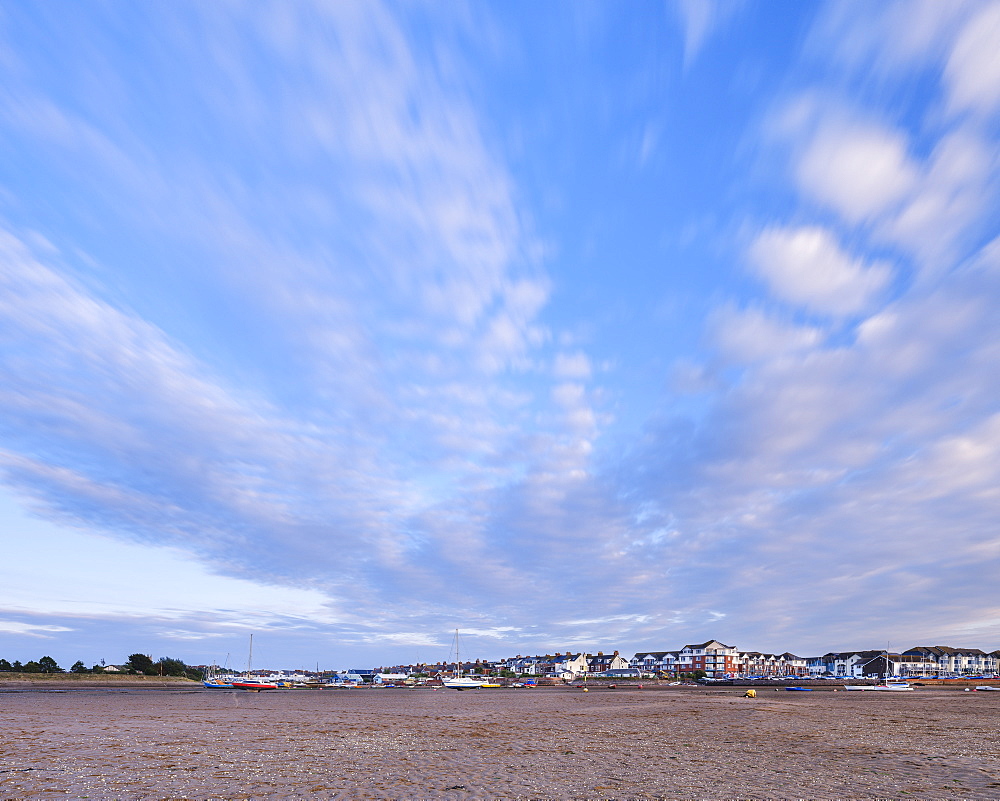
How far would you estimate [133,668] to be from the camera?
148375 mm

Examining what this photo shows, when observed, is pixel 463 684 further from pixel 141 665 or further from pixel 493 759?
pixel 493 759

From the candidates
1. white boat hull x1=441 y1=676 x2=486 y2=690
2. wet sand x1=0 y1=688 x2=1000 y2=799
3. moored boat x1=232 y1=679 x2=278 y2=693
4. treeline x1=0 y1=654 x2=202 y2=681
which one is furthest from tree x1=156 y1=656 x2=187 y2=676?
wet sand x1=0 y1=688 x2=1000 y2=799

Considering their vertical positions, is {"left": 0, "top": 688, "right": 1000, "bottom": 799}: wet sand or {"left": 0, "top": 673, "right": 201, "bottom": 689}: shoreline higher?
{"left": 0, "top": 688, "right": 1000, "bottom": 799}: wet sand

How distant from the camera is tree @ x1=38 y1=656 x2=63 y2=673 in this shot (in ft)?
415

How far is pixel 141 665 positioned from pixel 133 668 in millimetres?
2800

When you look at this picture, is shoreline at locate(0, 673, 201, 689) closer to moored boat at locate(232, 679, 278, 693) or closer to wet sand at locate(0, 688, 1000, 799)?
moored boat at locate(232, 679, 278, 693)

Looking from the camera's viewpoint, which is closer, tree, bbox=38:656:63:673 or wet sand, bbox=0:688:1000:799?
wet sand, bbox=0:688:1000:799

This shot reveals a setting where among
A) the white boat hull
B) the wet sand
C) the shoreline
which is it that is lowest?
the white boat hull

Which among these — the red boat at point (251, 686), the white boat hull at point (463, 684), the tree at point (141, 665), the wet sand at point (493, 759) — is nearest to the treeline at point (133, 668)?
the tree at point (141, 665)

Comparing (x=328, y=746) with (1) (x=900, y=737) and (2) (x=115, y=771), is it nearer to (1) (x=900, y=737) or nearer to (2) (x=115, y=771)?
Answer: (2) (x=115, y=771)

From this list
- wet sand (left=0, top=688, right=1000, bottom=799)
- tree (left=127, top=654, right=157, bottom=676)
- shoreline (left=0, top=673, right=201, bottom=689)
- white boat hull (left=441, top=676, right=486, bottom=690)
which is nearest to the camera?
wet sand (left=0, top=688, right=1000, bottom=799)

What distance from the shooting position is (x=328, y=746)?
2742cm

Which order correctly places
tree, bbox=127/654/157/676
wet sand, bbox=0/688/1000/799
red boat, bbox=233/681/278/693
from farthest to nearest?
tree, bbox=127/654/157/676
red boat, bbox=233/681/278/693
wet sand, bbox=0/688/1000/799

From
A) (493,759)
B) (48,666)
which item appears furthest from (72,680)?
(493,759)
